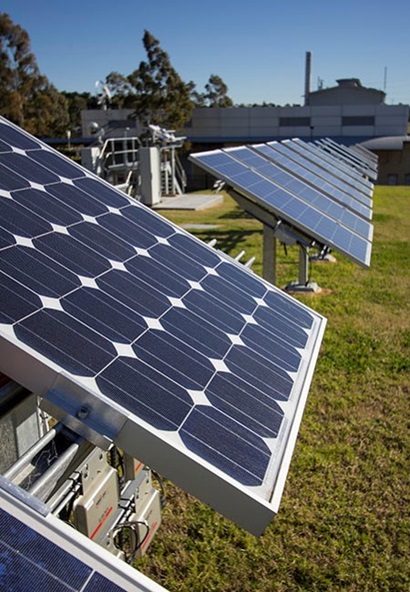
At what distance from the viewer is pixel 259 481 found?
3131mm

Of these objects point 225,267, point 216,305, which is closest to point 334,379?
point 225,267

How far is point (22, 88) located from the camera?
53.0 meters

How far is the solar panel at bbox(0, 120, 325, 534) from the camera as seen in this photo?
3061 millimetres

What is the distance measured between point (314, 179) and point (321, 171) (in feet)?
8.35

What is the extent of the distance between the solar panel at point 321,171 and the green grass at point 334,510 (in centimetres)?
619

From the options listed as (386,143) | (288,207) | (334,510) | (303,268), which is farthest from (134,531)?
(386,143)

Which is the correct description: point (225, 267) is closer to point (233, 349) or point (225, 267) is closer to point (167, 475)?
point (233, 349)

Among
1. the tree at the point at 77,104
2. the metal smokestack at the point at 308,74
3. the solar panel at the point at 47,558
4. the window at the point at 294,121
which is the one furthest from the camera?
the tree at the point at 77,104

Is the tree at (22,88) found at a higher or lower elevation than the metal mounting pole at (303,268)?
higher

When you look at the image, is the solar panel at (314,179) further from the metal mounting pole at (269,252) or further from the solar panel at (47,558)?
the solar panel at (47,558)

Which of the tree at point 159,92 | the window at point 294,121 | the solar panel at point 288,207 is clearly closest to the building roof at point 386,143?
the window at point 294,121

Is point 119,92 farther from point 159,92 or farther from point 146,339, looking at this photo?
point 146,339

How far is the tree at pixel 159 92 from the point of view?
49719 mm

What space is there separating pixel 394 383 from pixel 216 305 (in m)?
5.26
